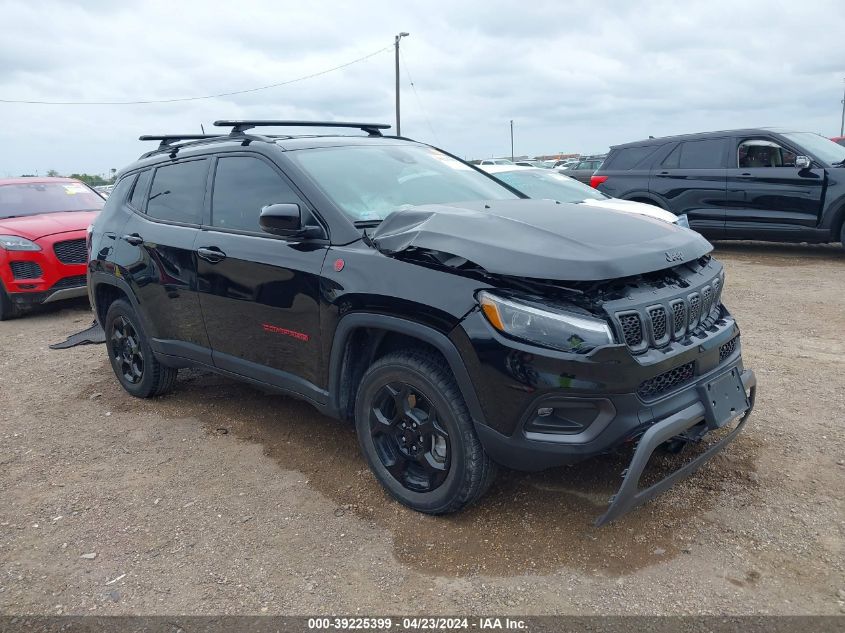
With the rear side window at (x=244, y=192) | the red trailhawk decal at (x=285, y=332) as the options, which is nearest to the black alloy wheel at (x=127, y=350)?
the rear side window at (x=244, y=192)

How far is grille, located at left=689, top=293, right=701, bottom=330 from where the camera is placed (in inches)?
115

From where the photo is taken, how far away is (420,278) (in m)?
2.92

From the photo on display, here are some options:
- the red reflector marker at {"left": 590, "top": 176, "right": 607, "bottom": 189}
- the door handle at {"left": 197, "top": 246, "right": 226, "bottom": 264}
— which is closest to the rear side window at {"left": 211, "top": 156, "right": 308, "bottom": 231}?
the door handle at {"left": 197, "top": 246, "right": 226, "bottom": 264}

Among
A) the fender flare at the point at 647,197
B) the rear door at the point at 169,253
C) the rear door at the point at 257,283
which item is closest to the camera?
the rear door at the point at 257,283

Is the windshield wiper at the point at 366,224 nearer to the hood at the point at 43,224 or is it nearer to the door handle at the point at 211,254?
the door handle at the point at 211,254

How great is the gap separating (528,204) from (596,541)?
1.67 metres

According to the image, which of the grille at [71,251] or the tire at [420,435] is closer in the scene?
the tire at [420,435]

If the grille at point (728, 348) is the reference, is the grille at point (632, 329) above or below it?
above

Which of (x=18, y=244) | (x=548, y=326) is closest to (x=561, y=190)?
(x=548, y=326)

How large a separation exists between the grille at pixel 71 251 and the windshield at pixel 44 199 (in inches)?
49.4

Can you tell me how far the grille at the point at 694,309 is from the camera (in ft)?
9.61

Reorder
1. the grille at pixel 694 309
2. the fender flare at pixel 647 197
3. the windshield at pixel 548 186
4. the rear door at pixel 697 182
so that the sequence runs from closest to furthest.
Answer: the grille at pixel 694 309 → the windshield at pixel 548 186 → the rear door at pixel 697 182 → the fender flare at pixel 647 197

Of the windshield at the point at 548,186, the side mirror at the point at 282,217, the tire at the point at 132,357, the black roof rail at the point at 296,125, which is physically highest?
the black roof rail at the point at 296,125

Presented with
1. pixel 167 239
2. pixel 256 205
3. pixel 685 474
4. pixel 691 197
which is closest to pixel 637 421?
pixel 685 474
